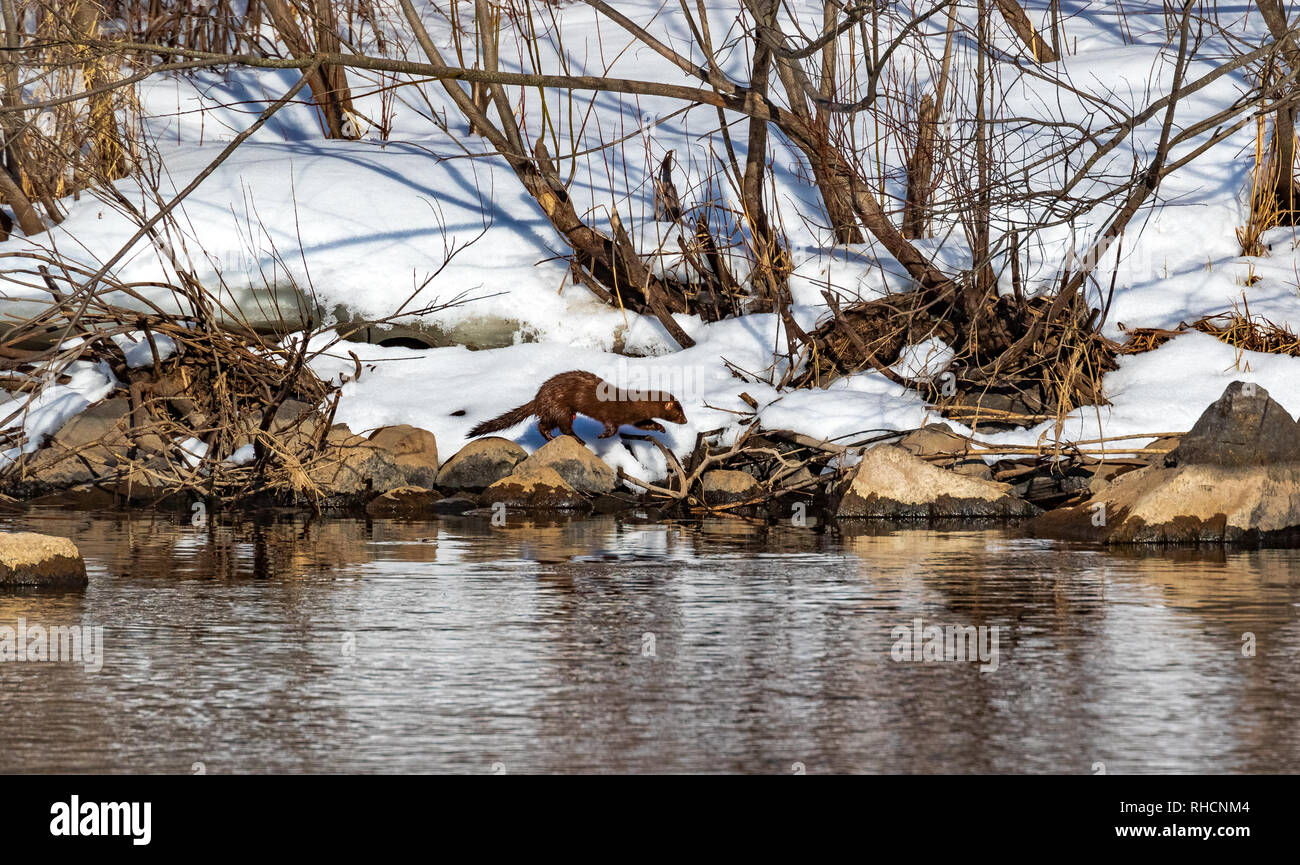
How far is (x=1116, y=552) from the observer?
919cm

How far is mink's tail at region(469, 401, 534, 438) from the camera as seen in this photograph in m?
12.4

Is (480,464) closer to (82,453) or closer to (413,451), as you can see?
(413,451)

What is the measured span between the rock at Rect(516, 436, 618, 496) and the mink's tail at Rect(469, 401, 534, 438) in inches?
19.7

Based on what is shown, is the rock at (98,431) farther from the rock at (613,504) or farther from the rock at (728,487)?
the rock at (728,487)

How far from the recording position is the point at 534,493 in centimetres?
1176

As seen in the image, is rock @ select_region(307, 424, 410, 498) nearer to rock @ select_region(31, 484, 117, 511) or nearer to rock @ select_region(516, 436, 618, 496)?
rock @ select_region(516, 436, 618, 496)

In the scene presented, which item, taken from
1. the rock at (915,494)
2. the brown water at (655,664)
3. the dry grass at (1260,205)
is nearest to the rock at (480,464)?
the rock at (915,494)

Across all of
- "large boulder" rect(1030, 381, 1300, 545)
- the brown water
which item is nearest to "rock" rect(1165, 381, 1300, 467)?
"large boulder" rect(1030, 381, 1300, 545)

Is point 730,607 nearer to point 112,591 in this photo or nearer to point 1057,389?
point 112,591

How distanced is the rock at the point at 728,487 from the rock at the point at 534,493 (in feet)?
2.89

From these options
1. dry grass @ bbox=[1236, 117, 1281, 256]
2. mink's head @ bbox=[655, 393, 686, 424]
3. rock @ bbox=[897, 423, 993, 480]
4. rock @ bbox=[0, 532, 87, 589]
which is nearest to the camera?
rock @ bbox=[0, 532, 87, 589]

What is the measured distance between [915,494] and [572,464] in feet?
8.21
